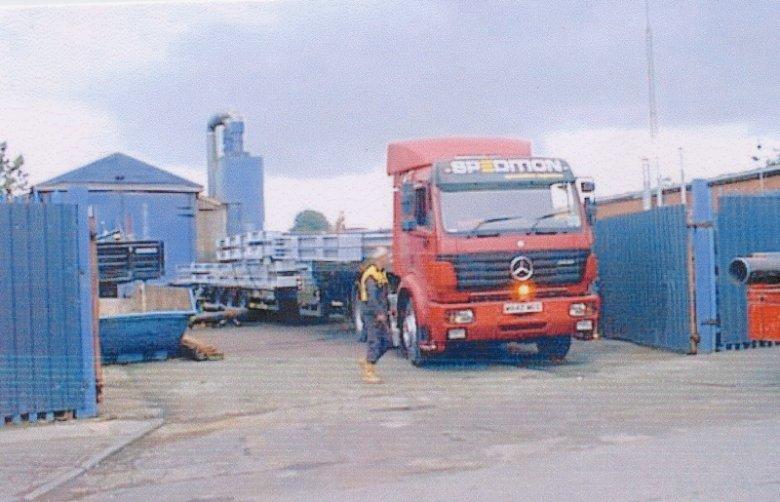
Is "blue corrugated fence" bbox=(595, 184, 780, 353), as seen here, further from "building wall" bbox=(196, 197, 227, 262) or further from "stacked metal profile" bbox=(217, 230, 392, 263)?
"building wall" bbox=(196, 197, 227, 262)

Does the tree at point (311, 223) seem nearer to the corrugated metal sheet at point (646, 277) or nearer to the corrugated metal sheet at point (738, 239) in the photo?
the corrugated metal sheet at point (646, 277)

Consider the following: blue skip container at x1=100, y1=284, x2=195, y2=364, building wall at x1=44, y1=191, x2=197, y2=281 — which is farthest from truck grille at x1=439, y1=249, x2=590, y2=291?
building wall at x1=44, y1=191, x2=197, y2=281

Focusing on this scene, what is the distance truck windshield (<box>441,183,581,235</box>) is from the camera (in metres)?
11.8

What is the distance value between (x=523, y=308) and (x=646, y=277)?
317cm

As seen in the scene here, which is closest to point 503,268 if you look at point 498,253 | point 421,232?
point 498,253

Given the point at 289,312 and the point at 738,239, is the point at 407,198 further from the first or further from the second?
the point at 289,312

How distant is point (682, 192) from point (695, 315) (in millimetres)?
3110

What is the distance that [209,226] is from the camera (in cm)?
2259

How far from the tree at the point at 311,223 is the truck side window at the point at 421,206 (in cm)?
351

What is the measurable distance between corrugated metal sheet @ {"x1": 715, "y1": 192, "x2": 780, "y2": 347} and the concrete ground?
0.46 m

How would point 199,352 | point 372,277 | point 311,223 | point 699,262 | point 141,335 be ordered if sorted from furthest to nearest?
point 311,223
point 199,352
point 141,335
point 699,262
point 372,277

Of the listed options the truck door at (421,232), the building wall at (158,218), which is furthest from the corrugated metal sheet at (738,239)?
the building wall at (158,218)

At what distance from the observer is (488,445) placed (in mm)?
7805

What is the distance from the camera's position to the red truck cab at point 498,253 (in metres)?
11.7
